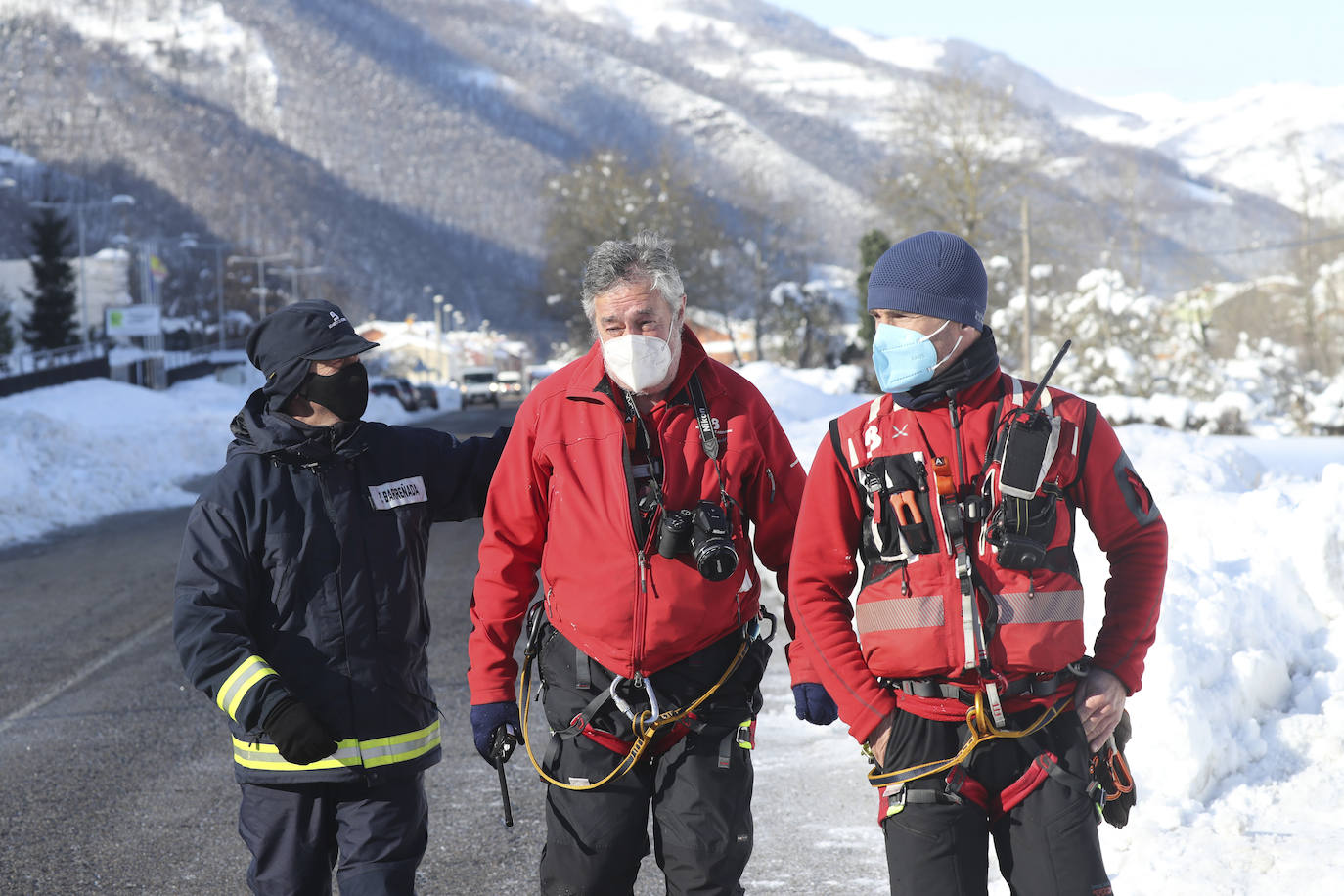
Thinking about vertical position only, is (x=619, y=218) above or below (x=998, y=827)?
below

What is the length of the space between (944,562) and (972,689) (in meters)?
0.29

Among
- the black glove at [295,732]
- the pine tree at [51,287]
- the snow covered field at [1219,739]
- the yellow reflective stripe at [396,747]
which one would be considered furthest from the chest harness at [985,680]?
the pine tree at [51,287]

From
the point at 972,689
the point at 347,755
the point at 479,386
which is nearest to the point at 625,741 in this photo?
the point at 347,755

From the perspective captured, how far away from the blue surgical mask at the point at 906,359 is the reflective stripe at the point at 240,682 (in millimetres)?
1648

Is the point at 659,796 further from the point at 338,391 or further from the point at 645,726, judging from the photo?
the point at 338,391

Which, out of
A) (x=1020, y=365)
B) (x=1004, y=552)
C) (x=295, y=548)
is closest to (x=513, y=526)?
(x=295, y=548)

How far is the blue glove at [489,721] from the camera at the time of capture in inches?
136

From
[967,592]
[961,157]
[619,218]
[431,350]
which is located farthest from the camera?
[431,350]

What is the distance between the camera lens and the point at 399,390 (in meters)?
59.7

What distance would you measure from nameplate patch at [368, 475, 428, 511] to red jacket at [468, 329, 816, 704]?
22 cm

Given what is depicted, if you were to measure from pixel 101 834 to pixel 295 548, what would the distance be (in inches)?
113

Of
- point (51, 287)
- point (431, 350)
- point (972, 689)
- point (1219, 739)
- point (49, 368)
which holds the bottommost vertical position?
point (431, 350)

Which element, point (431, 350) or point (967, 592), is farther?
point (431, 350)

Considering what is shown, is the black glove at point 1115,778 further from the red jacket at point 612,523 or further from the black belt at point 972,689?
the red jacket at point 612,523
